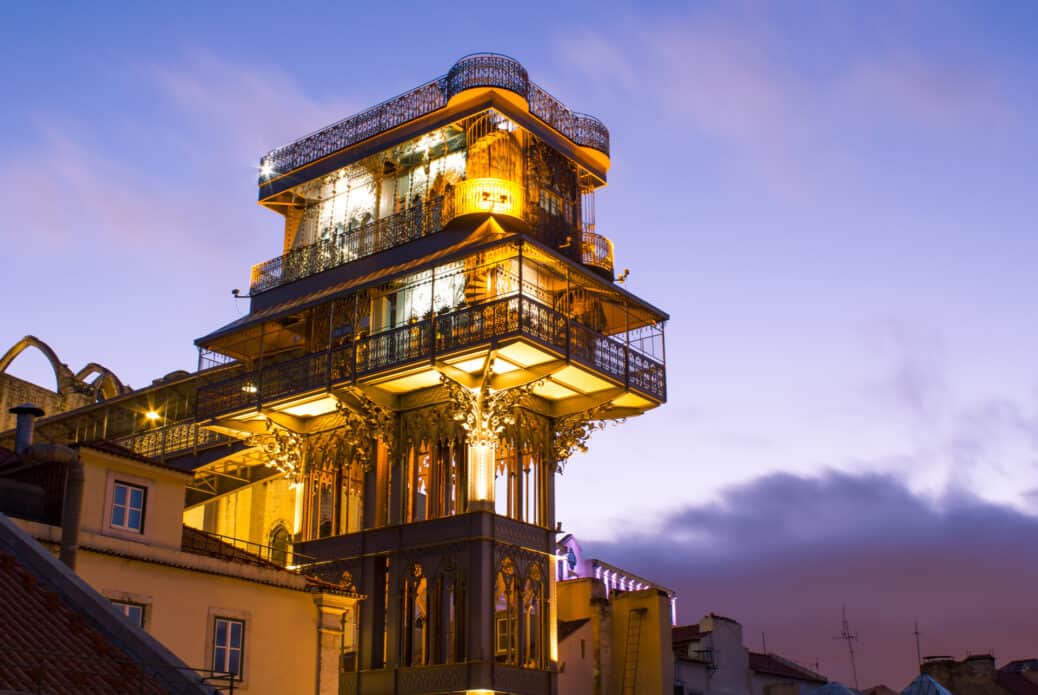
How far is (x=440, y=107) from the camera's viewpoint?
46.4 metres

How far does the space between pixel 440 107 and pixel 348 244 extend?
6356 millimetres

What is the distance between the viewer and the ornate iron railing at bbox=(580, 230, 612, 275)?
47.0 meters

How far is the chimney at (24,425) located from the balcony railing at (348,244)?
1813cm

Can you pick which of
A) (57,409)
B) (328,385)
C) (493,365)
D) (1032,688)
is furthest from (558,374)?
(1032,688)

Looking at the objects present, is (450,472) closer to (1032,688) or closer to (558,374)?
(558,374)

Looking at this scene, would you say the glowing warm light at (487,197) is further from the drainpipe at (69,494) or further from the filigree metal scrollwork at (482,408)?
the drainpipe at (69,494)

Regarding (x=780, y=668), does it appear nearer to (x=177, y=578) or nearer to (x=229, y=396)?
(x=229, y=396)

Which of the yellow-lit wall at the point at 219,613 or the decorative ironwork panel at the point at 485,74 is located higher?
the decorative ironwork panel at the point at 485,74

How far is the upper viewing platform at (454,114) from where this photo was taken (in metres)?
45.8

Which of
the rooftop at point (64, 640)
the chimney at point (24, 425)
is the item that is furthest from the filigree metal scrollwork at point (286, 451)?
the rooftop at point (64, 640)

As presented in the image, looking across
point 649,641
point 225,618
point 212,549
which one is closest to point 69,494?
point 225,618

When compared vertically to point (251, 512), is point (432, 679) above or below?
below

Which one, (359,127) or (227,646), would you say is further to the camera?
(359,127)

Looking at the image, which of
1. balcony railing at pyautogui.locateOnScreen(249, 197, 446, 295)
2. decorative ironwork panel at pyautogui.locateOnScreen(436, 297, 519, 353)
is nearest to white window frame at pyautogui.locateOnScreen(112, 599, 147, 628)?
decorative ironwork panel at pyautogui.locateOnScreen(436, 297, 519, 353)
